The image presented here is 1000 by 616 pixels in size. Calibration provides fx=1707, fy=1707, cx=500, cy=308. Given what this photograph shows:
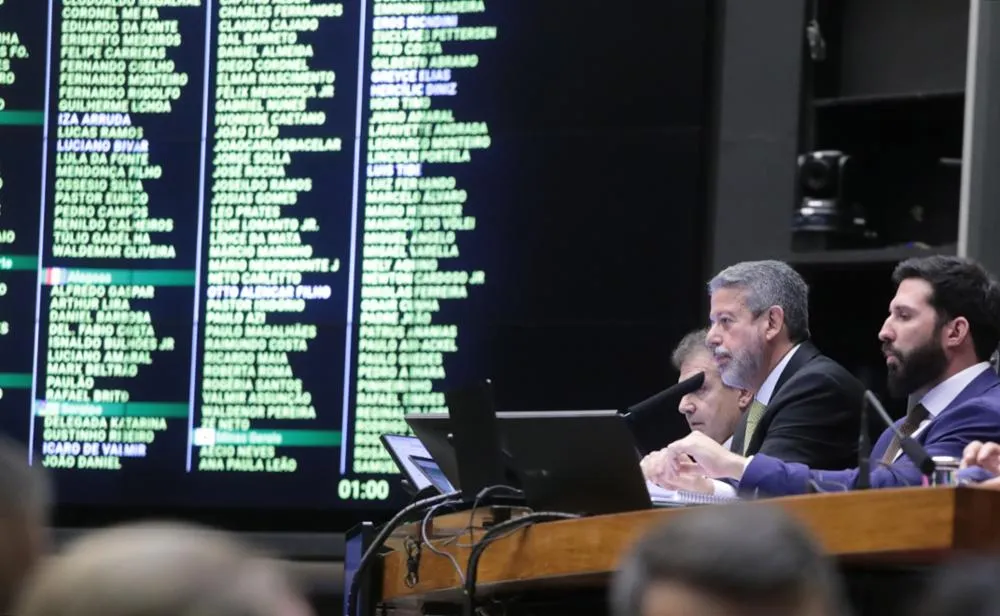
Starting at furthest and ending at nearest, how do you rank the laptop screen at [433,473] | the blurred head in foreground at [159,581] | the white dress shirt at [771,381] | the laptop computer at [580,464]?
1. the white dress shirt at [771,381]
2. the laptop screen at [433,473]
3. the laptop computer at [580,464]
4. the blurred head in foreground at [159,581]

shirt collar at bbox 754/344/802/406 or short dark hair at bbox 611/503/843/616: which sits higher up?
short dark hair at bbox 611/503/843/616

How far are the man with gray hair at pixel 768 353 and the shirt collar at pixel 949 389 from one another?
0.15 m

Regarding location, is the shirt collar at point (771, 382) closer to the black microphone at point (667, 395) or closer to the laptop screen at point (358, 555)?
the black microphone at point (667, 395)

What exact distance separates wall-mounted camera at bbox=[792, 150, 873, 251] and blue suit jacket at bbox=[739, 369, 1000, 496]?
4.33 ft

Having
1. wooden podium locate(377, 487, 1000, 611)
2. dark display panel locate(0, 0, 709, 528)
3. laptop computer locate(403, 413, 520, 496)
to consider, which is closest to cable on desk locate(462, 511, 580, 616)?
wooden podium locate(377, 487, 1000, 611)

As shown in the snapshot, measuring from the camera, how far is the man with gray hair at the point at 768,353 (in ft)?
12.0

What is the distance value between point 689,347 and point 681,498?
6.22ft

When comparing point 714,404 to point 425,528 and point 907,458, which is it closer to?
point 907,458

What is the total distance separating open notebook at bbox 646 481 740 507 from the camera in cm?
265

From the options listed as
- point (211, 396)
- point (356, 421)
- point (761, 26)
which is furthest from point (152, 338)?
point (761, 26)

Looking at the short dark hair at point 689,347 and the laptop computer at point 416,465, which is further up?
the short dark hair at point 689,347

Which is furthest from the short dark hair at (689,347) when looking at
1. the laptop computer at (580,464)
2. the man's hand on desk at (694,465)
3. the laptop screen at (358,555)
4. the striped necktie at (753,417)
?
the laptop computer at (580,464)

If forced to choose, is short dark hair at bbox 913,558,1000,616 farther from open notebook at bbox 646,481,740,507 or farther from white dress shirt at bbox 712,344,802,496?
white dress shirt at bbox 712,344,802,496

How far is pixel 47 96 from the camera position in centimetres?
543
